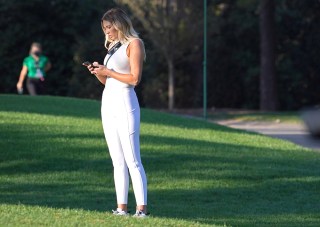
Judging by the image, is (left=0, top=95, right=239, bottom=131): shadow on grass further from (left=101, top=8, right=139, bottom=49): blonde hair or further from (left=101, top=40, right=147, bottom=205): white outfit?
(left=101, top=8, right=139, bottom=49): blonde hair

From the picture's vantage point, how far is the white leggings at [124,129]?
831 cm

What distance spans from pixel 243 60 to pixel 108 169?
27.9 meters

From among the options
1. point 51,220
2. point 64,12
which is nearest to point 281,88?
point 64,12

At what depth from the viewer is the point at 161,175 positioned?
13367mm

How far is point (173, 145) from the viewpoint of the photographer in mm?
15602

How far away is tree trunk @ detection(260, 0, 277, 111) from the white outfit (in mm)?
26343

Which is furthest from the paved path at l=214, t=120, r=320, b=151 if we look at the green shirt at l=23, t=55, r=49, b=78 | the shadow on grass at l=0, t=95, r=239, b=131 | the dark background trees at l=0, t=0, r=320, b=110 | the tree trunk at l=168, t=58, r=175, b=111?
the dark background trees at l=0, t=0, r=320, b=110

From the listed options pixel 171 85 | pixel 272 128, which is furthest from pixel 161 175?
pixel 171 85

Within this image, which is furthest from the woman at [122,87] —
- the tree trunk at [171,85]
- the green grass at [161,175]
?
the tree trunk at [171,85]

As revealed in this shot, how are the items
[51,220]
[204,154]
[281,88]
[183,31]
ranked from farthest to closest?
[281,88], [183,31], [204,154], [51,220]

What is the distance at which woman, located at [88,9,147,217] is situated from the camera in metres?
8.28

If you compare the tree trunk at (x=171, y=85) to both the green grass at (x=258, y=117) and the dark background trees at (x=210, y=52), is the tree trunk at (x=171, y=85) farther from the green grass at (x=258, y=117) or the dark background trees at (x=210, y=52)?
the green grass at (x=258, y=117)

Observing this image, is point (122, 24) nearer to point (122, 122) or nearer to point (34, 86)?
point (122, 122)

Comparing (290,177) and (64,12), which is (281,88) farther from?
(290,177)
